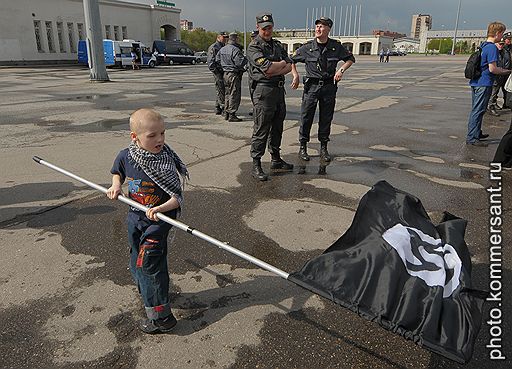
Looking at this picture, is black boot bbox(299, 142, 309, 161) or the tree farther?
the tree

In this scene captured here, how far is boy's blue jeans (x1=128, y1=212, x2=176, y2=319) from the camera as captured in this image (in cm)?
249

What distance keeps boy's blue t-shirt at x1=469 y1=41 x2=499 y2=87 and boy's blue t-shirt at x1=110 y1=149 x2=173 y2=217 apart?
239 inches

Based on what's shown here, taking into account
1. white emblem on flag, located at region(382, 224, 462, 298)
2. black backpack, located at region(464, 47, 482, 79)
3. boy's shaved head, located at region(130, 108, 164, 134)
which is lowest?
white emblem on flag, located at region(382, 224, 462, 298)

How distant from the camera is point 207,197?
4.86 meters

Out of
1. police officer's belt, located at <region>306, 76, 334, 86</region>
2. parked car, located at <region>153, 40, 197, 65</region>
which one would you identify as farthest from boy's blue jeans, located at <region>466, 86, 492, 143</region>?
parked car, located at <region>153, 40, 197, 65</region>

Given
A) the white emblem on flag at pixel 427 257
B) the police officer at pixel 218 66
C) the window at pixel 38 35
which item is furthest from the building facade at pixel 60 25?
the white emblem on flag at pixel 427 257

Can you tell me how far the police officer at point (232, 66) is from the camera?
9.27 m

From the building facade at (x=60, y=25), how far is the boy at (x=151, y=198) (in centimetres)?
4192

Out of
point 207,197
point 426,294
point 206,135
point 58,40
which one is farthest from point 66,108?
point 58,40

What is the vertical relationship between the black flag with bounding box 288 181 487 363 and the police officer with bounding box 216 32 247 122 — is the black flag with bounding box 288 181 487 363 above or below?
below

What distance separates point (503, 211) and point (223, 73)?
7126mm

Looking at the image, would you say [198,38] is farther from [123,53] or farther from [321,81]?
[321,81]

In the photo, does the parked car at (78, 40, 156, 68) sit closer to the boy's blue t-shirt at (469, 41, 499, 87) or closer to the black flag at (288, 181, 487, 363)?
the boy's blue t-shirt at (469, 41, 499, 87)

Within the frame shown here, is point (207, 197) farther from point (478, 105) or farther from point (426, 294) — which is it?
point (478, 105)
